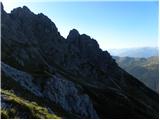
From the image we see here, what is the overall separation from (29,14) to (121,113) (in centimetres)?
8630

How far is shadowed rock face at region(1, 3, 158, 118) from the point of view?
77562mm

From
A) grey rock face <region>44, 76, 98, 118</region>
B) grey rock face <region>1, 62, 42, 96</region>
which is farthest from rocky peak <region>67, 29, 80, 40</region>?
grey rock face <region>1, 62, 42, 96</region>

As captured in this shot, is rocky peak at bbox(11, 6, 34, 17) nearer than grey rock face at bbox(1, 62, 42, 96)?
No

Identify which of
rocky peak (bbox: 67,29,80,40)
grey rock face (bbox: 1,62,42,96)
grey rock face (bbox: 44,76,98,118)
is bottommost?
grey rock face (bbox: 44,76,98,118)

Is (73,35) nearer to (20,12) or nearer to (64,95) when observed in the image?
(20,12)

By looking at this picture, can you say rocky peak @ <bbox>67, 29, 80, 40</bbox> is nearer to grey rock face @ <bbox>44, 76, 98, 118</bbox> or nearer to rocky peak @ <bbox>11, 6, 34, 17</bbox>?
rocky peak @ <bbox>11, 6, 34, 17</bbox>

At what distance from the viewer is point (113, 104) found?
9981 cm

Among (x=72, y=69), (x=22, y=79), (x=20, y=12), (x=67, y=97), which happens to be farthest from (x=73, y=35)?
(x=22, y=79)

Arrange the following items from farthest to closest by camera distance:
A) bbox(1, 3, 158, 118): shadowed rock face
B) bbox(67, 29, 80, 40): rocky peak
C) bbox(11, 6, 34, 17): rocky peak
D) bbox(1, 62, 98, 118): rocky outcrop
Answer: bbox(67, 29, 80, 40): rocky peak → bbox(11, 6, 34, 17): rocky peak → bbox(1, 3, 158, 118): shadowed rock face → bbox(1, 62, 98, 118): rocky outcrop

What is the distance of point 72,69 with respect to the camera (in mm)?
148000

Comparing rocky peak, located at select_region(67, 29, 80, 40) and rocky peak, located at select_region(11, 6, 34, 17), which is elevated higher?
rocky peak, located at select_region(11, 6, 34, 17)

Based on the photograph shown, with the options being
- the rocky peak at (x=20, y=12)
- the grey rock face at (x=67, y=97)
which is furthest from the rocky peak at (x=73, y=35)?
the grey rock face at (x=67, y=97)

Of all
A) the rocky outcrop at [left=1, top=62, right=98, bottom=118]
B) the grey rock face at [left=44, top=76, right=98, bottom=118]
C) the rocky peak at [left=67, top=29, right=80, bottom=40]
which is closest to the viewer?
the rocky outcrop at [left=1, top=62, right=98, bottom=118]

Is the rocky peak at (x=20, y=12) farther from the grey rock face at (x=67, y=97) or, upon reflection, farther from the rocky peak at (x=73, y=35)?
the grey rock face at (x=67, y=97)
